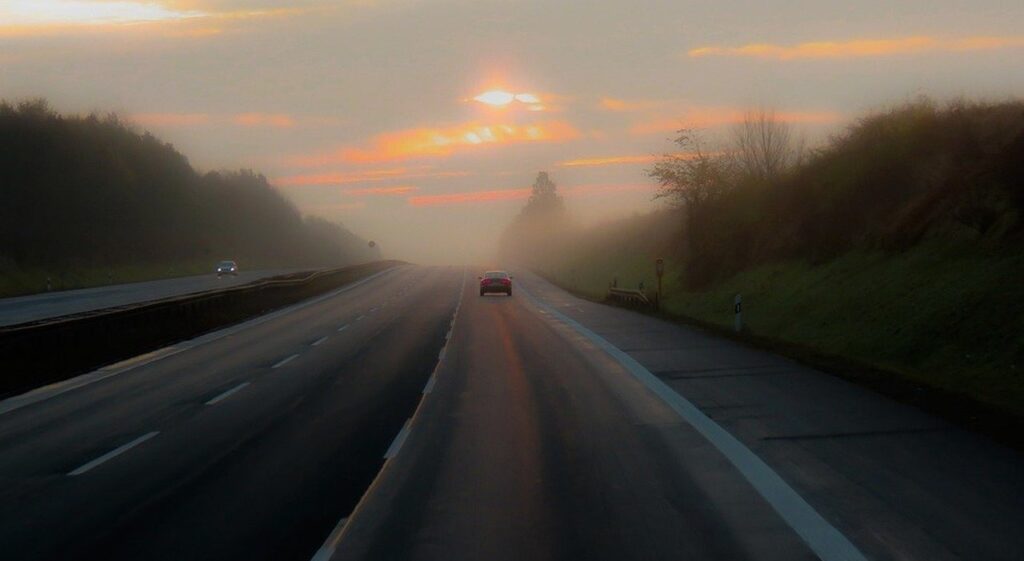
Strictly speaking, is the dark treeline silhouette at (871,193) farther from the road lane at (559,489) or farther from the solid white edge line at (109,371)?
the solid white edge line at (109,371)

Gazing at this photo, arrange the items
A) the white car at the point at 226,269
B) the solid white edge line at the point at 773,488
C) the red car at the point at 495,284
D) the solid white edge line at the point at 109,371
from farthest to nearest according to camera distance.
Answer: the white car at the point at 226,269
the red car at the point at 495,284
the solid white edge line at the point at 109,371
the solid white edge line at the point at 773,488

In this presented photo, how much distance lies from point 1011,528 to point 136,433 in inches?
403

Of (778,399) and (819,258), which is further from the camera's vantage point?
(819,258)

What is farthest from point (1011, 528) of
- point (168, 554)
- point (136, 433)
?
point (136, 433)

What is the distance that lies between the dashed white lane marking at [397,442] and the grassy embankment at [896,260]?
6.86 metres

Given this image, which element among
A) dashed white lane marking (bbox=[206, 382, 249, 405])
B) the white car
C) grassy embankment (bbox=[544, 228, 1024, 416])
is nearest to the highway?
dashed white lane marking (bbox=[206, 382, 249, 405])

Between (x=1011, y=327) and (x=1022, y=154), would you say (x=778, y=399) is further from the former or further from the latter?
(x=1022, y=154)

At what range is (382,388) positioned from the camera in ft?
60.4

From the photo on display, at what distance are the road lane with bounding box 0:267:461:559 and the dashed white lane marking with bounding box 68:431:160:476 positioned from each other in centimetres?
7

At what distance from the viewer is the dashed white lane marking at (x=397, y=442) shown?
11.9 m

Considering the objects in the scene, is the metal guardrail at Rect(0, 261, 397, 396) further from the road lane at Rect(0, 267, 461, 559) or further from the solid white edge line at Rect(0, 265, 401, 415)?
the road lane at Rect(0, 267, 461, 559)

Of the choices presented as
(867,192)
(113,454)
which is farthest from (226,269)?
(113,454)

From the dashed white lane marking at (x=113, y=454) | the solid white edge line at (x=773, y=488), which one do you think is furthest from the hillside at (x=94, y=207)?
the solid white edge line at (x=773, y=488)

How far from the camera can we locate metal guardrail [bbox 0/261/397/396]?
786 inches
